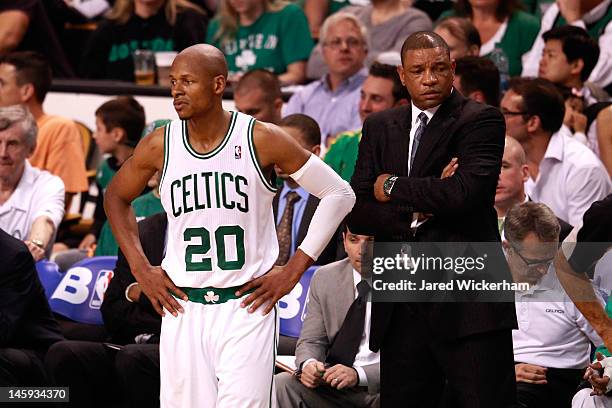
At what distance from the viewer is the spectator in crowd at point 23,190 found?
7078 millimetres

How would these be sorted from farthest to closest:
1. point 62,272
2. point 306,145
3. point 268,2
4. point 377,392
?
point 268,2, point 62,272, point 306,145, point 377,392

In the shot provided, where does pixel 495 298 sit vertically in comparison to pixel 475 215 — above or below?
below

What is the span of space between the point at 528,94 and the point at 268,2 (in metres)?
2.88

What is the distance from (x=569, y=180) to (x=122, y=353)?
2.69 m

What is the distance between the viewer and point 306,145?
6629mm

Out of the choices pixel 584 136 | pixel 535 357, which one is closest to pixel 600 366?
pixel 535 357

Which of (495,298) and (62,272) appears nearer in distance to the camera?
(495,298)

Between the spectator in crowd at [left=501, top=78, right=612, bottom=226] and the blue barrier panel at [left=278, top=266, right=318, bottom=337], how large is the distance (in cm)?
152

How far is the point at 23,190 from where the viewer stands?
7258 millimetres

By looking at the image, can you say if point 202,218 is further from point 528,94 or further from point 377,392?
point 528,94

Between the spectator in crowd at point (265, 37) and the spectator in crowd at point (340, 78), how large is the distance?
31.3 inches

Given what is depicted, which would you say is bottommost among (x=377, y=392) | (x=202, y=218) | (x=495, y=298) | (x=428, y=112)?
(x=377, y=392)

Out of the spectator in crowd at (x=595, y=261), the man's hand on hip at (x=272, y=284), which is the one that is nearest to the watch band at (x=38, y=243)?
the man's hand on hip at (x=272, y=284)

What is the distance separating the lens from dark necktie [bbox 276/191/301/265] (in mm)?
6473
